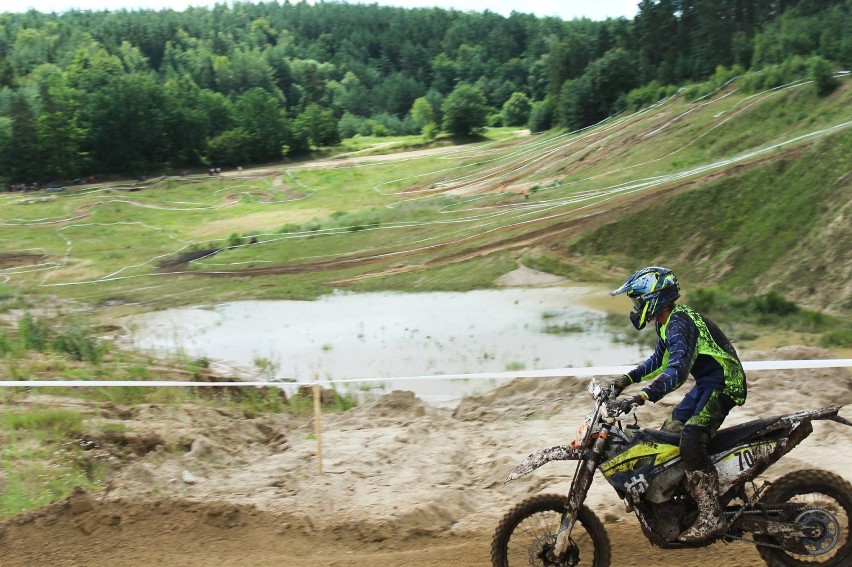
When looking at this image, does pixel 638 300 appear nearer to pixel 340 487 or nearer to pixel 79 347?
pixel 340 487

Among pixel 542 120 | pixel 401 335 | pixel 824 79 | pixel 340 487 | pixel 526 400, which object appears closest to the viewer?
pixel 340 487

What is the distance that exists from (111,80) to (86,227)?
2300 cm

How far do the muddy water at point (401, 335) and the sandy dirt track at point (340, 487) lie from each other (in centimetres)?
404

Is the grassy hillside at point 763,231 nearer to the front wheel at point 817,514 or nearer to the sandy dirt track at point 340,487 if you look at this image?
the sandy dirt track at point 340,487

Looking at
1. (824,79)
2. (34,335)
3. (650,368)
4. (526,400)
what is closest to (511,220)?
(824,79)

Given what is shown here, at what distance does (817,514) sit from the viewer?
15.4 ft

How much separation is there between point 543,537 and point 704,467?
1024 mm

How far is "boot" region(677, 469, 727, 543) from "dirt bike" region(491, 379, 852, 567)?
5 centimetres

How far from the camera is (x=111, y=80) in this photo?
5431 cm

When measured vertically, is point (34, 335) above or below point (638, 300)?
below

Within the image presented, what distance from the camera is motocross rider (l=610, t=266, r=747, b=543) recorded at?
465 cm

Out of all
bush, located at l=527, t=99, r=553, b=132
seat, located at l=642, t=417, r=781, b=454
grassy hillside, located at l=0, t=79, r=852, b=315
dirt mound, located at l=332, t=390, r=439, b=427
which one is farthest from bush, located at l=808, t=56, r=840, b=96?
bush, located at l=527, t=99, r=553, b=132

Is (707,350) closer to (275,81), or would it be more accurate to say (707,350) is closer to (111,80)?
(111,80)

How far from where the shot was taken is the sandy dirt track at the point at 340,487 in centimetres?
644
